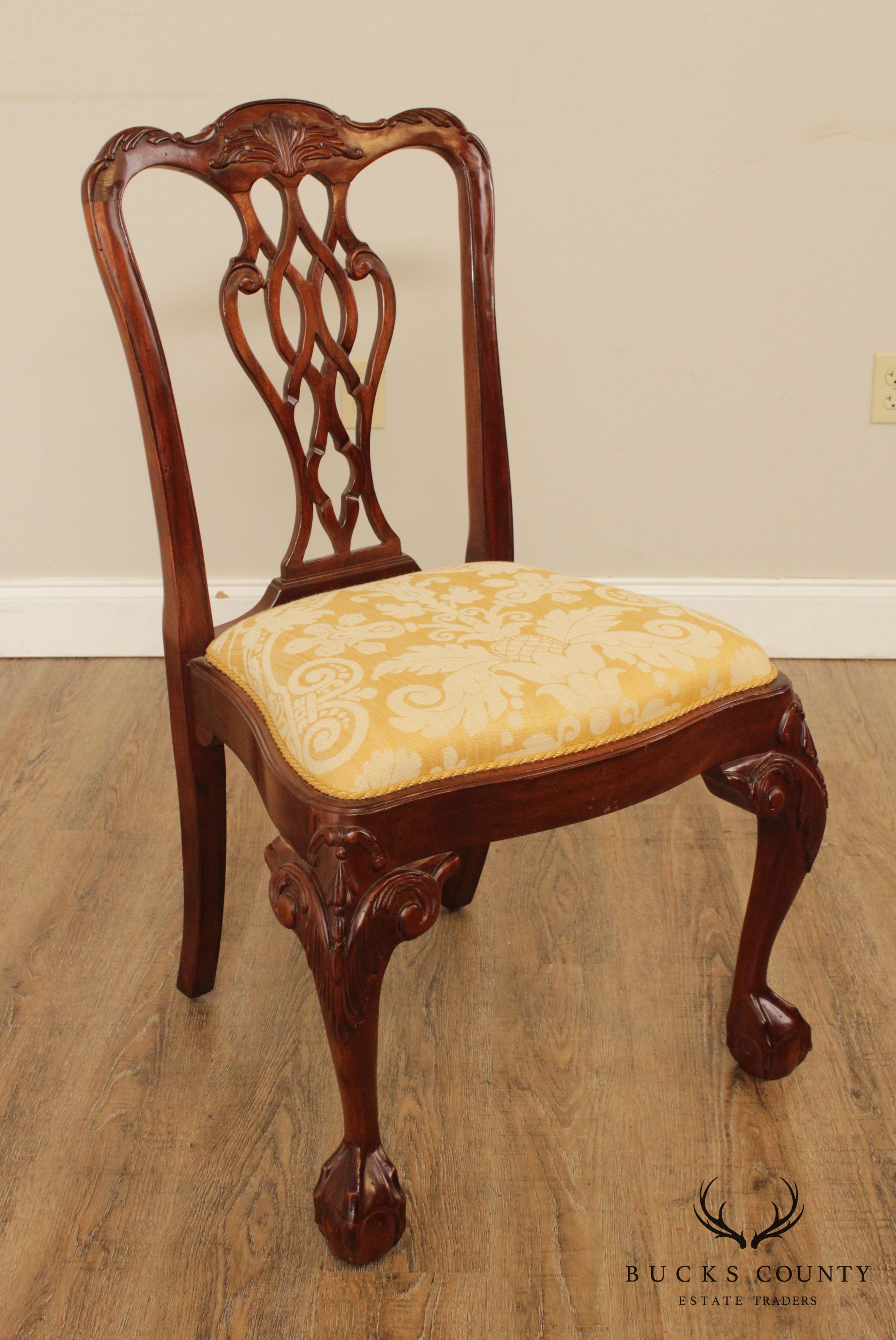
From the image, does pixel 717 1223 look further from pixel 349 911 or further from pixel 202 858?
pixel 202 858

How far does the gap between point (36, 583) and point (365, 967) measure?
147 cm

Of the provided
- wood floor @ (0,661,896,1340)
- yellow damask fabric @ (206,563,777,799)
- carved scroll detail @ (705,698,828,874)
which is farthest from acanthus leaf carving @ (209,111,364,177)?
wood floor @ (0,661,896,1340)

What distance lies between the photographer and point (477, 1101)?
41.5 inches

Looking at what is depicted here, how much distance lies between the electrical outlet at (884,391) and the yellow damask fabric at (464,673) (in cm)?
108

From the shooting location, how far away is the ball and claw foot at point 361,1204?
88 cm

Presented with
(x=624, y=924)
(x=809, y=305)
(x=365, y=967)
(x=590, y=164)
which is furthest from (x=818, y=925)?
(x=590, y=164)

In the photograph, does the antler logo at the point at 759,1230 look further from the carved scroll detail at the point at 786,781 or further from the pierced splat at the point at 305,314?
the pierced splat at the point at 305,314

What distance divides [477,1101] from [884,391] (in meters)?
1.40

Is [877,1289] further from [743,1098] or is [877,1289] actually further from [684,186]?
[684,186]

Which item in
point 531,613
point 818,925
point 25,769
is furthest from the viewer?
point 25,769

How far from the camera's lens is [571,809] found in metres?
0.88

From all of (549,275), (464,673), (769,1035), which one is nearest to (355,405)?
(549,275)

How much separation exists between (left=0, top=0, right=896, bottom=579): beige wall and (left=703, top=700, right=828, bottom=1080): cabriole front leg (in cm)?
104

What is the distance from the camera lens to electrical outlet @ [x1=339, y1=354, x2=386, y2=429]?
1829 mm
